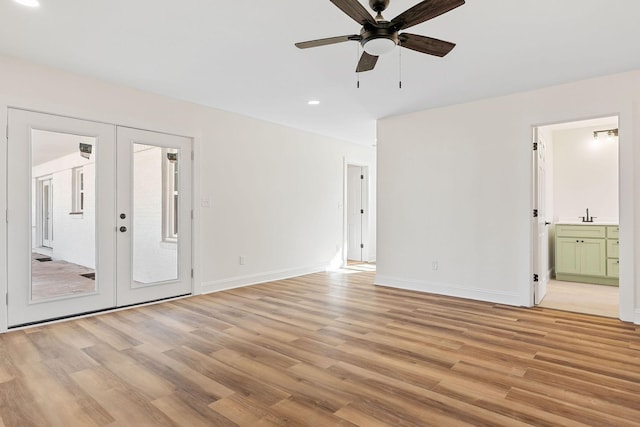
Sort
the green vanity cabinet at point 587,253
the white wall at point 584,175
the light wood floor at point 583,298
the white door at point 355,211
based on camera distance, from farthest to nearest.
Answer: the white door at point 355,211, the white wall at point 584,175, the green vanity cabinet at point 587,253, the light wood floor at point 583,298

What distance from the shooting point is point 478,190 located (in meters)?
4.52

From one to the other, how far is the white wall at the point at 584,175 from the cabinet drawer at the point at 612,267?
2.90 feet

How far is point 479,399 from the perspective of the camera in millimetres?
2092

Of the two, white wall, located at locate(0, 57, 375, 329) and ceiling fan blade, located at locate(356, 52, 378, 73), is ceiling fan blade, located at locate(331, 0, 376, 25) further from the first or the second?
white wall, located at locate(0, 57, 375, 329)

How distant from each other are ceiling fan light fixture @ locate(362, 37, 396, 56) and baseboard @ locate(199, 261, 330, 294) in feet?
12.1

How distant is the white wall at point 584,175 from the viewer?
18.8 ft

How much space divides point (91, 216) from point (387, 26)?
11.5ft

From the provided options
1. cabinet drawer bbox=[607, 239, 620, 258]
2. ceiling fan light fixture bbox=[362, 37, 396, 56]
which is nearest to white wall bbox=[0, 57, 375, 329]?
ceiling fan light fixture bbox=[362, 37, 396, 56]

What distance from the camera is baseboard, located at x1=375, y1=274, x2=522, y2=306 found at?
4289mm

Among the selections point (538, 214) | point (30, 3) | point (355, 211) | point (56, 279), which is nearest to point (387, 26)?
point (30, 3)

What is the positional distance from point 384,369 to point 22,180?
3636 millimetres

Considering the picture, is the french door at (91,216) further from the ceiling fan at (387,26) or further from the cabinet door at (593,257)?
the cabinet door at (593,257)

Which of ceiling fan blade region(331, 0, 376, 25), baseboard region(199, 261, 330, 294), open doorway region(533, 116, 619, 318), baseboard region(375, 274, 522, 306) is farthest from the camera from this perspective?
open doorway region(533, 116, 619, 318)

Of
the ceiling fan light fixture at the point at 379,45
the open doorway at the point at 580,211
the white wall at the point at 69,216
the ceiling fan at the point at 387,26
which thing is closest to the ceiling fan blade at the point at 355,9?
the ceiling fan at the point at 387,26
